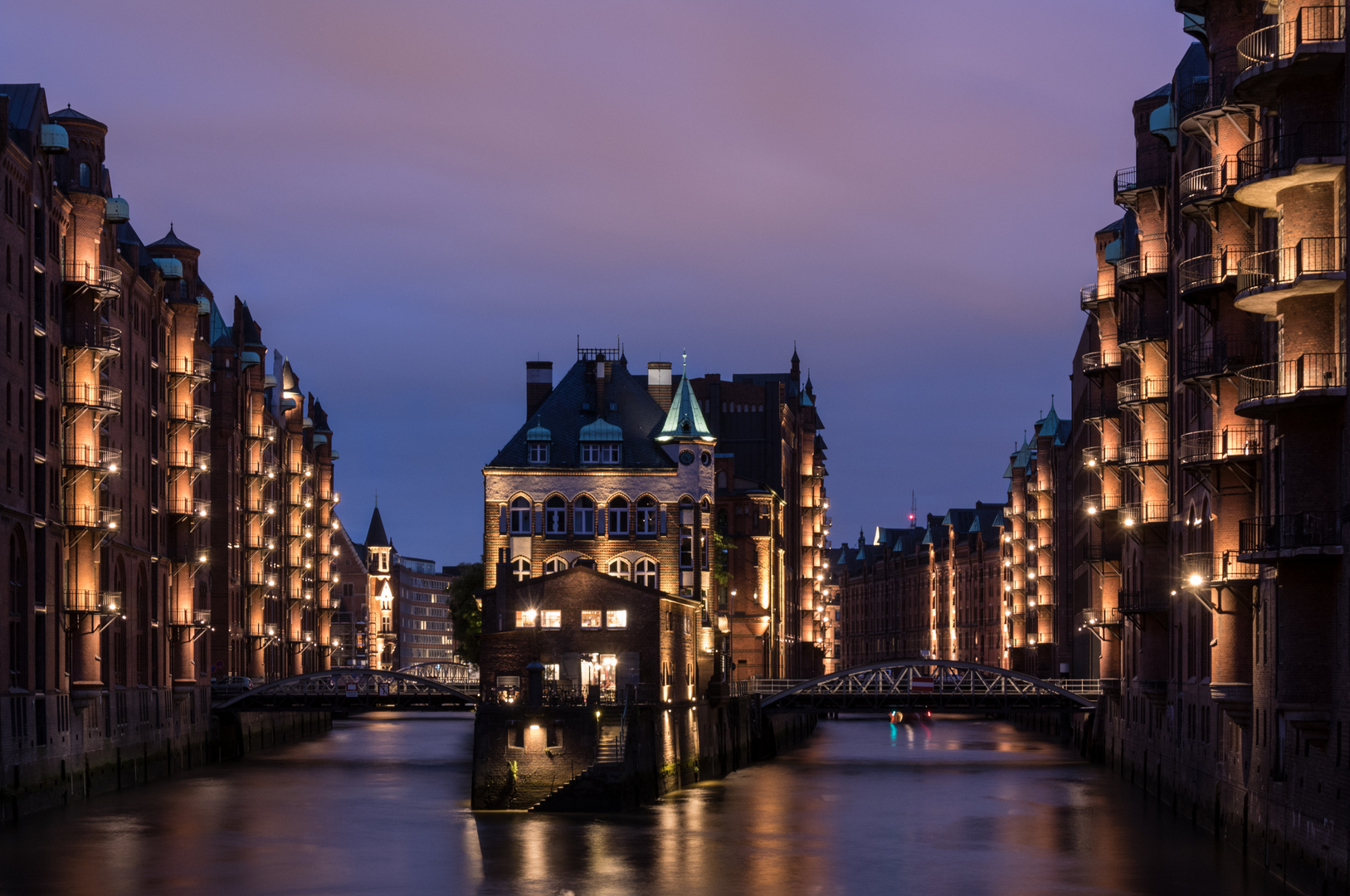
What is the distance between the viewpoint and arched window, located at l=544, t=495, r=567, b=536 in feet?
351

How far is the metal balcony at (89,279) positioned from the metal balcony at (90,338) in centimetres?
138

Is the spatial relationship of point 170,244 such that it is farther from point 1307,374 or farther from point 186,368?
point 1307,374

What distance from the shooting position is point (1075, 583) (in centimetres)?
14075

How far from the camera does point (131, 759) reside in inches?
3573

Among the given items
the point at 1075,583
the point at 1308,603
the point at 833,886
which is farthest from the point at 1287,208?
the point at 1075,583

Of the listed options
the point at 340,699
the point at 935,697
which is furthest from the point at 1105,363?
the point at 340,699

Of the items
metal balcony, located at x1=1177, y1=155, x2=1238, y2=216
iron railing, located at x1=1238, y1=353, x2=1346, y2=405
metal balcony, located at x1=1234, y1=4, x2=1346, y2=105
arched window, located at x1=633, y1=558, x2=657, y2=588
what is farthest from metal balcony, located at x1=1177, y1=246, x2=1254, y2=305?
arched window, located at x1=633, y1=558, x2=657, y2=588

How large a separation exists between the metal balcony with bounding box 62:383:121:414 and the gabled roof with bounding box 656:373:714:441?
1324 inches

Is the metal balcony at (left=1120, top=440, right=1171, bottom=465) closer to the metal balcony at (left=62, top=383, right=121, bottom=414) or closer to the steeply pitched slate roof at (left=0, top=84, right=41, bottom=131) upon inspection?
the metal balcony at (left=62, top=383, right=121, bottom=414)

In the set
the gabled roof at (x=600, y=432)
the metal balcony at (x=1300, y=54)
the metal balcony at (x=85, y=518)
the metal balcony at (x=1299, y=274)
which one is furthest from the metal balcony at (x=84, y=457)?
the metal balcony at (x=1300, y=54)

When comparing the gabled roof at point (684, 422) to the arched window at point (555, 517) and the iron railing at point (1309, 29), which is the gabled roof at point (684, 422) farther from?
the iron railing at point (1309, 29)

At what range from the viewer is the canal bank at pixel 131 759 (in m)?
72.7

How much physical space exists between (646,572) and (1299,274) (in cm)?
6535

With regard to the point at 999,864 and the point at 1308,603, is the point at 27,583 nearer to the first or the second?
the point at 999,864
